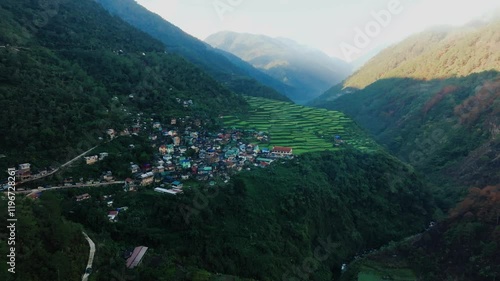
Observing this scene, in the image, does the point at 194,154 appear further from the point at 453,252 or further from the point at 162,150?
the point at 453,252

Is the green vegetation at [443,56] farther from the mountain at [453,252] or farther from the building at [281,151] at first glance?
the building at [281,151]

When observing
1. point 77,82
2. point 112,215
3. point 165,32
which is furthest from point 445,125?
point 165,32

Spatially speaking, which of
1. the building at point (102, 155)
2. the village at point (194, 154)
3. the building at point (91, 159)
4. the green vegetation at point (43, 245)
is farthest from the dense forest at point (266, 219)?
the building at point (102, 155)

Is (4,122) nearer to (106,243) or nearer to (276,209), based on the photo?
(106,243)

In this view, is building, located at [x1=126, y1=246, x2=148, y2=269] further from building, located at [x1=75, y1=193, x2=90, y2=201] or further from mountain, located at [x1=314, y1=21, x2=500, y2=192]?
mountain, located at [x1=314, y1=21, x2=500, y2=192]

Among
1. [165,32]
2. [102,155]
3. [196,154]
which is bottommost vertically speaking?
[102,155]

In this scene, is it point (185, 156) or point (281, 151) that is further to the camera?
point (281, 151)
